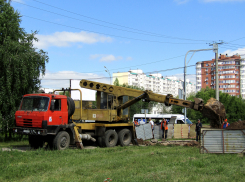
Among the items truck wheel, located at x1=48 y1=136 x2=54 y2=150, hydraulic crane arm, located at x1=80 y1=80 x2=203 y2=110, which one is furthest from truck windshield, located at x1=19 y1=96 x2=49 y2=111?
hydraulic crane arm, located at x1=80 y1=80 x2=203 y2=110

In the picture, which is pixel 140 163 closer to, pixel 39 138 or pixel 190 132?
pixel 39 138

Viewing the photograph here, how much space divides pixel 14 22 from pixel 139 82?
370ft

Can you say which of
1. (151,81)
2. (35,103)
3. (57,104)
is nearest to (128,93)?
(57,104)

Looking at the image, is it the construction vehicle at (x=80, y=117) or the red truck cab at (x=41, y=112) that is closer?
the red truck cab at (x=41, y=112)

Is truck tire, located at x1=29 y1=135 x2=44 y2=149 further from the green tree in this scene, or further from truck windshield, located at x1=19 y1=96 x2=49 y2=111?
the green tree

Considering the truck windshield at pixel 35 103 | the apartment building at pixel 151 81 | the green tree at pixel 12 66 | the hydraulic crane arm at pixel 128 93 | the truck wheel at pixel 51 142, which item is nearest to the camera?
the truck windshield at pixel 35 103

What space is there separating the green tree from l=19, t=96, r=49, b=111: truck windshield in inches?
179

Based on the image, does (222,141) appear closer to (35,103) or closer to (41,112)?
(41,112)

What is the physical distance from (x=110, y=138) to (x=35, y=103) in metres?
5.06

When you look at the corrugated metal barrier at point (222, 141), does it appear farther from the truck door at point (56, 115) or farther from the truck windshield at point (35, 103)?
the truck windshield at point (35, 103)

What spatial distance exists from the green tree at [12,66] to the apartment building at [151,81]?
9479cm

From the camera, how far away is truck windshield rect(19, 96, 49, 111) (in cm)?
1380

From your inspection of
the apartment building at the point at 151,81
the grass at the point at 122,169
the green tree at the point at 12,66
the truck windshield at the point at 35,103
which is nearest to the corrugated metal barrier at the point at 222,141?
the grass at the point at 122,169

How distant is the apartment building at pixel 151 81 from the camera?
413 ft
